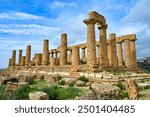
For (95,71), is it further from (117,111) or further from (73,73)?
(117,111)

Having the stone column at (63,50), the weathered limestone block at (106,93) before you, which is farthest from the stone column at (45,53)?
the weathered limestone block at (106,93)

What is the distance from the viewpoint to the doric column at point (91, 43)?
2459cm

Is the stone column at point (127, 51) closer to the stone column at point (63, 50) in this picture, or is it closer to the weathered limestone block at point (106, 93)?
the stone column at point (63, 50)

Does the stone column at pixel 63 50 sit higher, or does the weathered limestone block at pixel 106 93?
the stone column at pixel 63 50

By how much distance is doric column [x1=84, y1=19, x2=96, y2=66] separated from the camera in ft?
80.7

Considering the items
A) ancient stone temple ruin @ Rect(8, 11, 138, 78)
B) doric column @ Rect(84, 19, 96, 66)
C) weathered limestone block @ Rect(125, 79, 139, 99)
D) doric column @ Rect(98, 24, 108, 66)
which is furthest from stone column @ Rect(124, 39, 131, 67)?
weathered limestone block @ Rect(125, 79, 139, 99)

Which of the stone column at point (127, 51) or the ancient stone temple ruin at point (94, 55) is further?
the stone column at point (127, 51)

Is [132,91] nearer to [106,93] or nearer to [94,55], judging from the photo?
[106,93]

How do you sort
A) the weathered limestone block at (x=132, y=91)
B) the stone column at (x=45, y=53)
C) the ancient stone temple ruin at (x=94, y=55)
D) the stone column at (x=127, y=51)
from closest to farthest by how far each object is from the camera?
the weathered limestone block at (x=132, y=91) → the ancient stone temple ruin at (x=94, y=55) → the stone column at (x=127, y=51) → the stone column at (x=45, y=53)

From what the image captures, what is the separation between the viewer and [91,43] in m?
24.8

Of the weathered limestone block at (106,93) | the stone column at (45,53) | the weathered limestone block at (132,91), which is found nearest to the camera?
the weathered limestone block at (106,93)

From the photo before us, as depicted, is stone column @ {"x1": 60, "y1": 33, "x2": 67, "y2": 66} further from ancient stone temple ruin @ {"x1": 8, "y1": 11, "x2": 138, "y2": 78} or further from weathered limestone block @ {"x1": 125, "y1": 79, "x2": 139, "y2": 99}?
weathered limestone block @ {"x1": 125, "y1": 79, "x2": 139, "y2": 99}

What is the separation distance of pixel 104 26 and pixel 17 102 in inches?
819

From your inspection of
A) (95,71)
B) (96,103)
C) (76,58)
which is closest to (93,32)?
(95,71)
